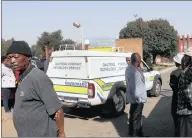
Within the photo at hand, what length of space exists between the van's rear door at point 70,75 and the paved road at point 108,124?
2.62 ft

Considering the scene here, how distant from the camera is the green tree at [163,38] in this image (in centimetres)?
3559

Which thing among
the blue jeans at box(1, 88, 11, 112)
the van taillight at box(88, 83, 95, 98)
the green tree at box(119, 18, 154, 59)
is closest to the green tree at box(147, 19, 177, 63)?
the green tree at box(119, 18, 154, 59)

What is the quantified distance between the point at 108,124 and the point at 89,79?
4.21 feet

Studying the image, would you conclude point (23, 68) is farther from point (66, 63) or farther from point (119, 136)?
point (66, 63)

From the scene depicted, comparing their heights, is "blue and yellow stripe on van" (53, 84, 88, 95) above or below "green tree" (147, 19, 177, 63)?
below

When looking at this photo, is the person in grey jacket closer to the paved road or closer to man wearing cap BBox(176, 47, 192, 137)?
the paved road

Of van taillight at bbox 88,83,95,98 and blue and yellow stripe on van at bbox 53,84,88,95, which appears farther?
blue and yellow stripe on van at bbox 53,84,88,95

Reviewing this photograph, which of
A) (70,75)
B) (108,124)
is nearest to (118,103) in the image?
(108,124)

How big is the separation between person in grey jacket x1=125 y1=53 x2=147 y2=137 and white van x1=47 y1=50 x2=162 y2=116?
167cm

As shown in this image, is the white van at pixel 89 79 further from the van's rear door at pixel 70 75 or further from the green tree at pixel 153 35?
the green tree at pixel 153 35

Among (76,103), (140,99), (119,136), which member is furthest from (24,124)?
(76,103)

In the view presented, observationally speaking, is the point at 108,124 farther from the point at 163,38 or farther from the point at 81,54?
the point at 163,38

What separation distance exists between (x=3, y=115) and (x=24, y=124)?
6296mm

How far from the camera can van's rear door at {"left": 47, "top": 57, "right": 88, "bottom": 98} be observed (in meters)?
8.04
